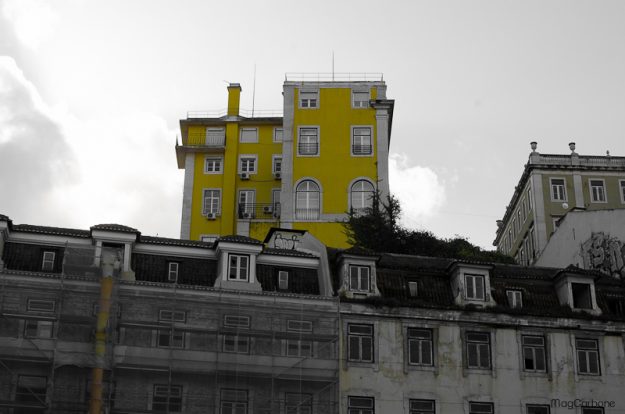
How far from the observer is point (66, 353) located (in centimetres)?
3719

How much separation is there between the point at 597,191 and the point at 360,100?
2111cm

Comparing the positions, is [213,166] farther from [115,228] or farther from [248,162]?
[115,228]

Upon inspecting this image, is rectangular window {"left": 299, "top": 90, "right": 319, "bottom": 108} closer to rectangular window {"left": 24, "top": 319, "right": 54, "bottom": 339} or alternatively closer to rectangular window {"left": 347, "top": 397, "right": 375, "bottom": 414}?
rectangular window {"left": 347, "top": 397, "right": 375, "bottom": 414}

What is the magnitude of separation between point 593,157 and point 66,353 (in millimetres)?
51616

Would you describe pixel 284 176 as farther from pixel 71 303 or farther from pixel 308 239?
pixel 71 303

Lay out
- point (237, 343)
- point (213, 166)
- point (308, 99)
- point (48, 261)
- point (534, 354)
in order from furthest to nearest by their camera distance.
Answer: point (213, 166) < point (308, 99) < point (534, 354) < point (48, 261) < point (237, 343)

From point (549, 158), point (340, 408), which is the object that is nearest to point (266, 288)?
point (340, 408)

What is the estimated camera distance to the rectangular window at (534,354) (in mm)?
41688

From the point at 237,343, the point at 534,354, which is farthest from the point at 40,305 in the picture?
the point at 534,354

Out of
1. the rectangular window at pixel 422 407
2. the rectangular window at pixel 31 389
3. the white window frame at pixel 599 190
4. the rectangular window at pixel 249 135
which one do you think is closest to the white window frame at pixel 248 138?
the rectangular window at pixel 249 135

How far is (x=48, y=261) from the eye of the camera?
40406mm

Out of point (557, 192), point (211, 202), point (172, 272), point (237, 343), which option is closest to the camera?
point (237, 343)

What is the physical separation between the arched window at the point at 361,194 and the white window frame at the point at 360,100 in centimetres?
575

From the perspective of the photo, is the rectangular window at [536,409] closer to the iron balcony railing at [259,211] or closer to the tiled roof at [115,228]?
the tiled roof at [115,228]
